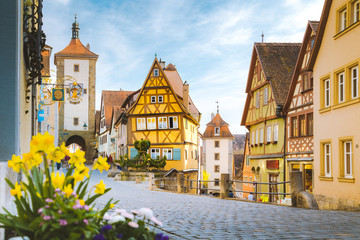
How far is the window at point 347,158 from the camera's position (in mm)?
16328

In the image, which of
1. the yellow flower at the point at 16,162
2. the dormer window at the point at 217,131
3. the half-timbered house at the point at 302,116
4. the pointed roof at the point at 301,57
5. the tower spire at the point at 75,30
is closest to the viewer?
the yellow flower at the point at 16,162

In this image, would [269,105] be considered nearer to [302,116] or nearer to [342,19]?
[302,116]

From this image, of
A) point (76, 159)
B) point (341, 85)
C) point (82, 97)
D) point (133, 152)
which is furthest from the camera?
point (82, 97)

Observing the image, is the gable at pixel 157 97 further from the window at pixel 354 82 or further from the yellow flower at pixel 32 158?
the yellow flower at pixel 32 158

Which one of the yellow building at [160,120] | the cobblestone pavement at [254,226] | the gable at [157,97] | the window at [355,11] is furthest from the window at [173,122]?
the cobblestone pavement at [254,226]

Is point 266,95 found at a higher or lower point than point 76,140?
higher

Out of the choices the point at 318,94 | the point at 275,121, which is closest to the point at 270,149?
the point at 275,121

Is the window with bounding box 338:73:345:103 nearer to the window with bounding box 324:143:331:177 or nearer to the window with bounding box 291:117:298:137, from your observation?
the window with bounding box 324:143:331:177

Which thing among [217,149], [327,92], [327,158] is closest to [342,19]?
[327,92]

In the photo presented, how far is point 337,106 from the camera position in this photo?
56.4 feet

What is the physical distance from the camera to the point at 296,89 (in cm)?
2509

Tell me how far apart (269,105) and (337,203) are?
12.3 m

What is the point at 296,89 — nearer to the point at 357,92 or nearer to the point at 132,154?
the point at 357,92

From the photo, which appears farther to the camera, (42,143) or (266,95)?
(266,95)
